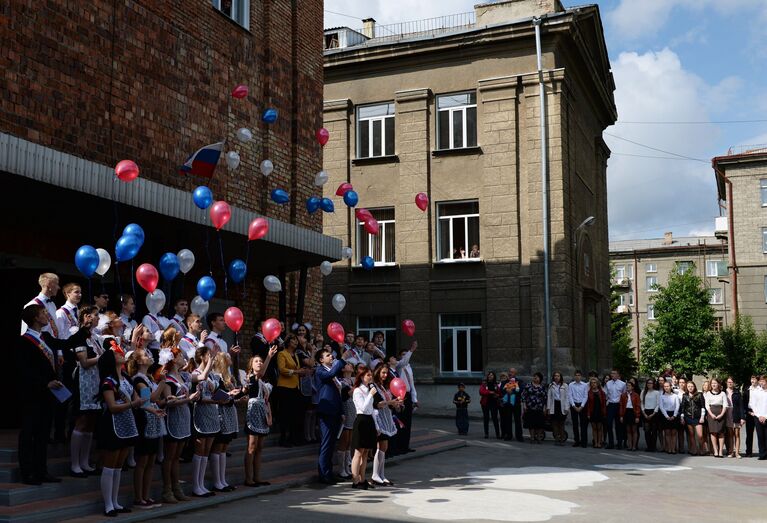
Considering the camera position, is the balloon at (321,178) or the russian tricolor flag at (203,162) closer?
the russian tricolor flag at (203,162)

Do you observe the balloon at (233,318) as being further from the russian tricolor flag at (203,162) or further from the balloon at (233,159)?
the balloon at (233,159)

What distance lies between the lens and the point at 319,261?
18156 millimetres

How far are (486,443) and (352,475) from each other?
7583 millimetres

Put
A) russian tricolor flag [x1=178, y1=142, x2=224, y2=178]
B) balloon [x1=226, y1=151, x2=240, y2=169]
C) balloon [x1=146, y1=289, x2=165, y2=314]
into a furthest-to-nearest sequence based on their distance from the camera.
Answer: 1. balloon [x1=226, y1=151, x2=240, y2=169]
2. russian tricolor flag [x1=178, y1=142, x2=224, y2=178]
3. balloon [x1=146, y1=289, x2=165, y2=314]

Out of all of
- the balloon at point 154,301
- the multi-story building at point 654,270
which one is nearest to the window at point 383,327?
the balloon at point 154,301

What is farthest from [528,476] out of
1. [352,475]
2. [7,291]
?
[7,291]

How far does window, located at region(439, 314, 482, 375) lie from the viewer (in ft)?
91.4

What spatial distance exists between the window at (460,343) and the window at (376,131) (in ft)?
20.4

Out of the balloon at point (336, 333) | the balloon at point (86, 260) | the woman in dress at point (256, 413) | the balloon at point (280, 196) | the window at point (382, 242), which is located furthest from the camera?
the window at point (382, 242)

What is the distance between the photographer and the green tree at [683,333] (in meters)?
44.4

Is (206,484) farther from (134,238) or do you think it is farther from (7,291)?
(7,291)

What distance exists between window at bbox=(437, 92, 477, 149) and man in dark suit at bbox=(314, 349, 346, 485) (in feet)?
56.5

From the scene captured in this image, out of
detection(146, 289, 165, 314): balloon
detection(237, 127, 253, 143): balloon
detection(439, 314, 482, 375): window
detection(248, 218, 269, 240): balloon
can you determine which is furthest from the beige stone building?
detection(146, 289, 165, 314): balloon

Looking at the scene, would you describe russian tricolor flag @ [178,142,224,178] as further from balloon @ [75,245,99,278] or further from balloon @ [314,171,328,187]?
balloon @ [75,245,99,278]
